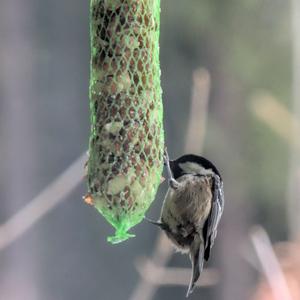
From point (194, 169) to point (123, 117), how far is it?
517mm

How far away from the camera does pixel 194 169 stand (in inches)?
77.0

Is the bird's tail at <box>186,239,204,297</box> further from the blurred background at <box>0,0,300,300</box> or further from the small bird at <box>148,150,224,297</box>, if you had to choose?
the blurred background at <box>0,0,300,300</box>

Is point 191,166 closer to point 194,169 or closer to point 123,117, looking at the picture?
point 194,169

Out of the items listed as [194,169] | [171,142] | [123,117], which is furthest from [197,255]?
[171,142]

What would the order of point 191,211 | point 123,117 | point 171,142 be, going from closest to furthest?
point 123,117, point 191,211, point 171,142

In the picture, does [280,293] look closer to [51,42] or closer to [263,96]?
[263,96]

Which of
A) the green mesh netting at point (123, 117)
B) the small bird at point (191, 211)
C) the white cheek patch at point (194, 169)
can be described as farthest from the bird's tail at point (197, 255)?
the green mesh netting at point (123, 117)

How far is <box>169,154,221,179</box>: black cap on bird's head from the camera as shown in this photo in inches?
75.0

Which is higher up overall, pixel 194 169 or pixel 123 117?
pixel 123 117

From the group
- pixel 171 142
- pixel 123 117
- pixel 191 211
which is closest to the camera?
pixel 123 117

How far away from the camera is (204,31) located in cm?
310

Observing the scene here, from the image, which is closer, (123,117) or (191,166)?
(123,117)

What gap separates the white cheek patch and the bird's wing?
3 cm

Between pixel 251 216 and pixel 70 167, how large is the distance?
863 mm
